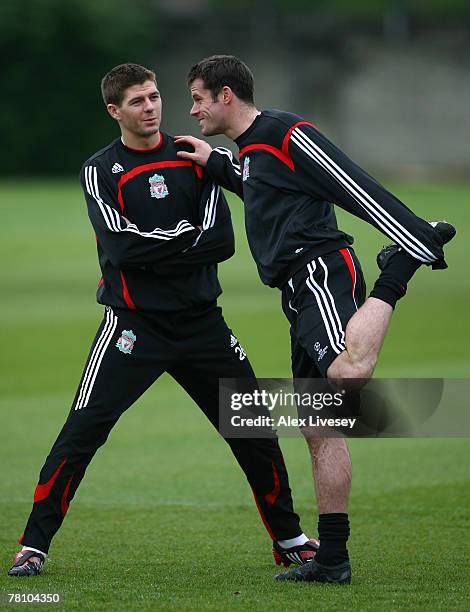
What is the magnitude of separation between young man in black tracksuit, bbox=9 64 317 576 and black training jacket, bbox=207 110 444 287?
429 millimetres

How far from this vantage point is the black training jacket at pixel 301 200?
19.6 feet

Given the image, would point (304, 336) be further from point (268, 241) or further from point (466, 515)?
point (466, 515)

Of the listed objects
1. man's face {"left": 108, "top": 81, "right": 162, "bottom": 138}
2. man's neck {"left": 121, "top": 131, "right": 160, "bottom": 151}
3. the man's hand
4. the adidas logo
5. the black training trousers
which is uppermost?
man's face {"left": 108, "top": 81, "right": 162, "bottom": 138}

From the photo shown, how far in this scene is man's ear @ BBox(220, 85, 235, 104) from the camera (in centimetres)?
636

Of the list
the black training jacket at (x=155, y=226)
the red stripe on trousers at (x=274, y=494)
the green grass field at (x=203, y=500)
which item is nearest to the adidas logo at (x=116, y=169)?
the black training jacket at (x=155, y=226)

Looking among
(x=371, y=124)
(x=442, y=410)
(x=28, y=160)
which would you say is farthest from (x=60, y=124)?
(x=442, y=410)

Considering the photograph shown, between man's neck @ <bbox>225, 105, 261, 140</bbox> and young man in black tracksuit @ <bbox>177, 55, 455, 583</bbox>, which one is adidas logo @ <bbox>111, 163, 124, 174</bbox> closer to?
young man in black tracksuit @ <bbox>177, 55, 455, 583</bbox>

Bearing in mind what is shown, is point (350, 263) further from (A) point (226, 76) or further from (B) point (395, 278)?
(A) point (226, 76)

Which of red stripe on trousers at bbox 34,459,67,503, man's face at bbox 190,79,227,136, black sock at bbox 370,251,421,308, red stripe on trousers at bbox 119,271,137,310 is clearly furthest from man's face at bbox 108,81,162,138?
red stripe on trousers at bbox 34,459,67,503

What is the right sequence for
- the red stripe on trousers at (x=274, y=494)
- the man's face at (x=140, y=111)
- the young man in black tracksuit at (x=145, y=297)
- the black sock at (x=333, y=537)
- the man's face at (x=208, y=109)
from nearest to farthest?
the black sock at (x=333, y=537), the man's face at (x=208, y=109), the young man in black tracksuit at (x=145, y=297), the man's face at (x=140, y=111), the red stripe on trousers at (x=274, y=494)

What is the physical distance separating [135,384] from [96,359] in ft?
0.76

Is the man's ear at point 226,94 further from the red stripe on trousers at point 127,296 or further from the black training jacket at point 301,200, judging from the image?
the red stripe on trousers at point 127,296

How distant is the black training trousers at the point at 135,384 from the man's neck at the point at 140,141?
85cm

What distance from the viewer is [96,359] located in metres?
6.61
